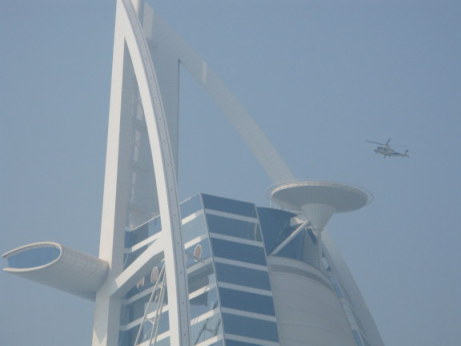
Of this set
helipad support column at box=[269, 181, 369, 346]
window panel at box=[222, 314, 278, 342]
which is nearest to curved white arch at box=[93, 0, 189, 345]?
window panel at box=[222, 314, 278, 342]

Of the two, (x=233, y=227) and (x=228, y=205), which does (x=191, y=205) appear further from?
(x=233, y=227)

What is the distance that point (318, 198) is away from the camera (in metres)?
69.1

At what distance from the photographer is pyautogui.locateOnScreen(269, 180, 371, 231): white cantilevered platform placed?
223 ft

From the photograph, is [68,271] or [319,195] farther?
[319,195]

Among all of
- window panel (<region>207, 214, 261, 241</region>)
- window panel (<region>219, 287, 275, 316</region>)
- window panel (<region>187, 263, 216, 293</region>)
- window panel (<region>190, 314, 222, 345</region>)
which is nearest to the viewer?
window panel (<region>190, 314, 222, 345</region>)

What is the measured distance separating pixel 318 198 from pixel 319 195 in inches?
17.7

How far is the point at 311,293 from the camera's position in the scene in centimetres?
6988

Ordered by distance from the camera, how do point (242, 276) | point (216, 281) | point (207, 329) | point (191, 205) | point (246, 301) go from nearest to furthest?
1. point (207, 329)
2. point (216, 281)
3. point (246, 301)
4. point (242, 276)
5. point (191, 205)

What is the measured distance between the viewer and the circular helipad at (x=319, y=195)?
67.8 metres

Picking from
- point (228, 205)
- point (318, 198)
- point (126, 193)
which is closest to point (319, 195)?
point (318, 198)

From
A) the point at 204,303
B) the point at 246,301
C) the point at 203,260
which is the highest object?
the point at 203,260

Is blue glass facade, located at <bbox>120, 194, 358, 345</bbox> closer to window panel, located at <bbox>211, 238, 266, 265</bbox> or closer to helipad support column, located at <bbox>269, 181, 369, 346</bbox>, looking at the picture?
window panel, located at <bbox>211, 238, 266, 265</bbox>

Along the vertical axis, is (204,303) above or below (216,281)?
below

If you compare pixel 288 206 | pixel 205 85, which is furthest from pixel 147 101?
pixel 205 85
